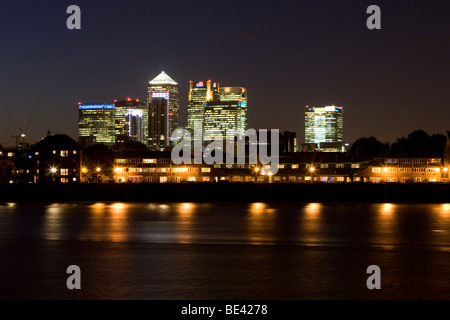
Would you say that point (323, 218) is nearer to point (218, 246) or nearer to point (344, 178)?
point (218, 246)

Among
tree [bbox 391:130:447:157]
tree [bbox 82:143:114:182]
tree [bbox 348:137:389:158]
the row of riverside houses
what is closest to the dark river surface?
the row of riverside houses

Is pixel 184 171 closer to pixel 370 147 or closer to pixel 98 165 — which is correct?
pixel 98 165

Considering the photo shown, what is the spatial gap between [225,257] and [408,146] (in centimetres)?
12731

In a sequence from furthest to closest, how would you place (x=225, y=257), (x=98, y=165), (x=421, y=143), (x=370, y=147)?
(x=370, y=147) → (x=421, y=143) → (x=98, y=165) → (x=225, y=257)

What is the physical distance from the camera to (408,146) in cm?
14362

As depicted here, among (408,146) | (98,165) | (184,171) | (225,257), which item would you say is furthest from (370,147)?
(225,257)

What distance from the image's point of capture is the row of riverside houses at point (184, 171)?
10188cm

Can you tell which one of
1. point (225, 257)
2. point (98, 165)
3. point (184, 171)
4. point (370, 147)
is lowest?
point (225, 257)

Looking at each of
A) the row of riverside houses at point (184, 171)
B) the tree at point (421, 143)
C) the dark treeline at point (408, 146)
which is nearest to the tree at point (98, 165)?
the row of riverside houses at point (184, 171)

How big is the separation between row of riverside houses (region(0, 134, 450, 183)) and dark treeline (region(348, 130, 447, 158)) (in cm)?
351

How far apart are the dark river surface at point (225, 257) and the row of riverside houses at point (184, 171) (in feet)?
184

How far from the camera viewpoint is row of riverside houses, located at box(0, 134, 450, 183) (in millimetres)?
101875

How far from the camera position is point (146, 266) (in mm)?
24406
